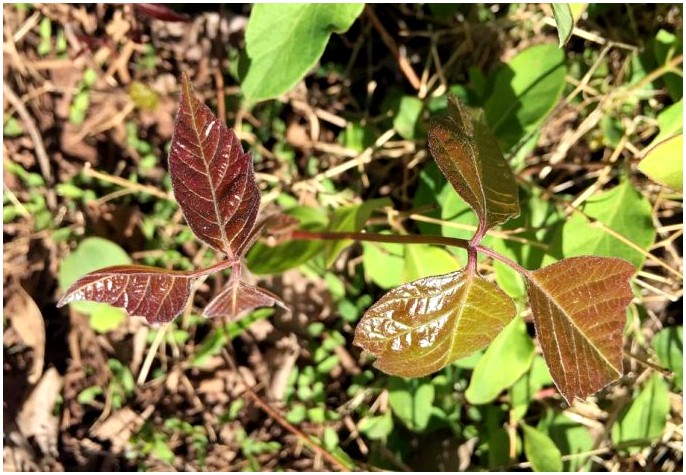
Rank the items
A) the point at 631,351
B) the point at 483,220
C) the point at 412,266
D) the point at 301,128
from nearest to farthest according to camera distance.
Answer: the point at 483,220 → the point at 412,266 → the point at 631,351 → the point at 301,128

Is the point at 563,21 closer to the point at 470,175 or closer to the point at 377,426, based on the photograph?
the point at 470,175

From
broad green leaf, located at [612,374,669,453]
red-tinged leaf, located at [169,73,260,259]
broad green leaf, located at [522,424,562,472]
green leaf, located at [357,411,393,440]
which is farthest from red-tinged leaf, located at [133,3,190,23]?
broad green leaf, located at [612,374,669,453]

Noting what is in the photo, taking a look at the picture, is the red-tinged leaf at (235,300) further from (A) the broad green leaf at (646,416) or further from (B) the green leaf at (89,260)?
(A) the broad green leaf at (646,416)

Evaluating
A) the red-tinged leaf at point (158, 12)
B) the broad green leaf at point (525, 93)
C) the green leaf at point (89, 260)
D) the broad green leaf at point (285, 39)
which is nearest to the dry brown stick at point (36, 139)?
the green leaf at point (89, 260)

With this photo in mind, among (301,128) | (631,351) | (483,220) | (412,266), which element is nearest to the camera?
(483,220)

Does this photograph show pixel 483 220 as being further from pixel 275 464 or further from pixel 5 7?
pixel 5 7

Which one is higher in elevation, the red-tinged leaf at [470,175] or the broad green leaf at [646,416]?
the red-tinged leaf at [470,175]

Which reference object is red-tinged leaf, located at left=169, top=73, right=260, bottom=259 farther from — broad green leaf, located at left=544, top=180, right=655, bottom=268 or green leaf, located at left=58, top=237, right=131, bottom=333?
green leaf, located at left=58, top=237, right=131, bottom=333

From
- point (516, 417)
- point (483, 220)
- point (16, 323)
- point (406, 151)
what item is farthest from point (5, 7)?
point (516, 417)
